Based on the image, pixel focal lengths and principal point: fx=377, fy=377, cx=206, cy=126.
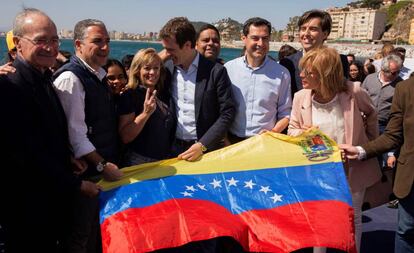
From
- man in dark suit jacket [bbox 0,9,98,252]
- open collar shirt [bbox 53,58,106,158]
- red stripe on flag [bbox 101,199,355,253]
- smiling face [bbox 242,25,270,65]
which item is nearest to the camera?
man in dark suit jacket [bbox 0,9,98,252]

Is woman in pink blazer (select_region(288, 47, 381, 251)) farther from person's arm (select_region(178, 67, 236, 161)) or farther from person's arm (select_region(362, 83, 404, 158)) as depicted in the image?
person's arm (select_region(178, 67, 236, 161))

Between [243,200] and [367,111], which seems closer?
[243,200]

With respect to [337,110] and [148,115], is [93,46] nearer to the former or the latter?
[148,115]

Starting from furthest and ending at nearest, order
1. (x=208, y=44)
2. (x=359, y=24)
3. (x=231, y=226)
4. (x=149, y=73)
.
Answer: (x=359, y=24) < (x=208, y=44) < (x=149, y=73) < (x=231, y=226)

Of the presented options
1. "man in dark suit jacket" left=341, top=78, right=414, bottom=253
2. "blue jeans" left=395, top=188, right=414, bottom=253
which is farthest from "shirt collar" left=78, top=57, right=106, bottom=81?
"blue jeans" left=395, top=188, right=414, bottom=253

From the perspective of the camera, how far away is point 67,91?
8.50ft

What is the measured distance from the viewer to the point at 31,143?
225 centimetres

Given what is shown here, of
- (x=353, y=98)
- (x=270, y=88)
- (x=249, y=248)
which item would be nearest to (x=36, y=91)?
(x=249, y=248)

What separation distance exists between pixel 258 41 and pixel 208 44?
1.42m

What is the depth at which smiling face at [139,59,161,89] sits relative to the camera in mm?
3240

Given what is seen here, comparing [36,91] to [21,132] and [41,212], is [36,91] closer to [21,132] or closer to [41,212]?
[21,132]

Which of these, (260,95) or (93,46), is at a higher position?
(93,46)

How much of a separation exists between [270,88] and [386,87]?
10.0ft

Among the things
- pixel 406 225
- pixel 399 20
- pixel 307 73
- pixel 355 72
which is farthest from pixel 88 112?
pixel 399 20
